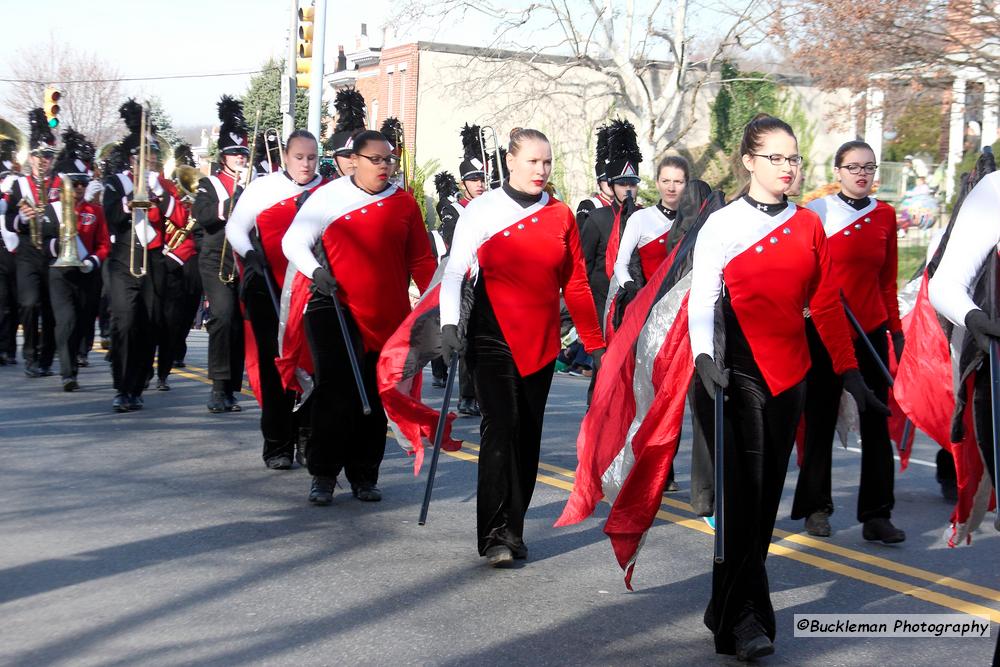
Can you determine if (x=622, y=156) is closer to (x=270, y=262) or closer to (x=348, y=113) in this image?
(x=348, y=113)

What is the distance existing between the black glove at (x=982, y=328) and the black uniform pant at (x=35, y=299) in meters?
11.6

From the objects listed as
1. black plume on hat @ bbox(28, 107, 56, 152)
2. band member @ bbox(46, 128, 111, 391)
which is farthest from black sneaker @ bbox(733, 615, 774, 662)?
black plume on hat @ bbox(28, 107, 56, 152)

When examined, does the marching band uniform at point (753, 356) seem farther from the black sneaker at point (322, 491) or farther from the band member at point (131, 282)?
the band member at point (131, 282)

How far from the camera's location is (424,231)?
8219 millimetres

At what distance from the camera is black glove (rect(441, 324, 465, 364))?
660 centimetres

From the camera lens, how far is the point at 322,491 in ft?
26.4

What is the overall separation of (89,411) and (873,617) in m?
7.79

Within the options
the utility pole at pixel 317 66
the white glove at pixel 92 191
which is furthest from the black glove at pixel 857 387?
the utility pole at pixel 317 66

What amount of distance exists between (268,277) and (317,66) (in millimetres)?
15651

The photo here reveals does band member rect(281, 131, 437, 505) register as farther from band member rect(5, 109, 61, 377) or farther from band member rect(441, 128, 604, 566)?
band member rect(5, 109, 61, 377)

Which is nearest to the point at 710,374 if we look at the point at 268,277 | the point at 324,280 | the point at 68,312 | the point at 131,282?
the point at 324,280

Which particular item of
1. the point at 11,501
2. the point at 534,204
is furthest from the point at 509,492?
the point at 11,501

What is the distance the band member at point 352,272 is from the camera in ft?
25.9

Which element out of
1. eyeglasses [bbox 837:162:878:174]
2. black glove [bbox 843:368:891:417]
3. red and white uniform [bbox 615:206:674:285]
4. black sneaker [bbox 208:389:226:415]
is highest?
eyeglasses [bbox 837:162:878:174]
